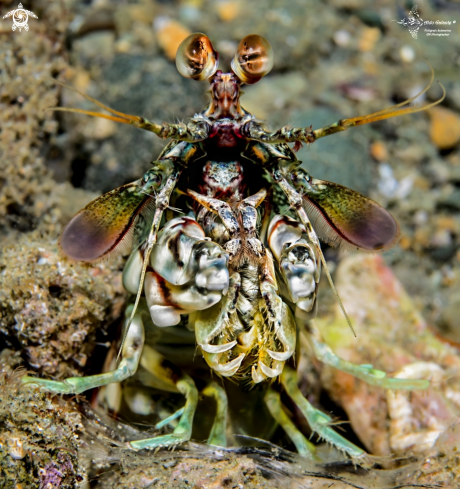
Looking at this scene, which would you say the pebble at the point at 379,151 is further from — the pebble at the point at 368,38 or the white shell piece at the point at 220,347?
the white shell piece at the point at 220,347

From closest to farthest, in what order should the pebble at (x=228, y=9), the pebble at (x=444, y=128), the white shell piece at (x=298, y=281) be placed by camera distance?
the white shell piece at (x=298, y=281), the pebble at (x=444, y=128), the pebble at (x=228, y=9)

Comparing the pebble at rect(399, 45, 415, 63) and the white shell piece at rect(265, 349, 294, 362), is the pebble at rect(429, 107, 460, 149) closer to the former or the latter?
the pebble at rect(399, 45, 415, 63)

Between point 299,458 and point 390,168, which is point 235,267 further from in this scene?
point 390,168

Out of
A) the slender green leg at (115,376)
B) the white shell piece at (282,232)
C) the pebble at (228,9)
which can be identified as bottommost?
the slender green leg at (115,376)

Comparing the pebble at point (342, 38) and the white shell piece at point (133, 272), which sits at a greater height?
the pebble at point (342, 38)

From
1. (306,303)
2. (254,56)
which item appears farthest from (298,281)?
(254,56)

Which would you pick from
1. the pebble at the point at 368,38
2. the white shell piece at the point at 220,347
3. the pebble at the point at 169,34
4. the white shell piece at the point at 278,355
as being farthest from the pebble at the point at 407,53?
the white shell piece at the point at 220,347

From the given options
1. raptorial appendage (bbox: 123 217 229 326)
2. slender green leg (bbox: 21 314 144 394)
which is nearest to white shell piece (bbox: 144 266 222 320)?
raptorial appendage (bbox: 123 217 229 326)
